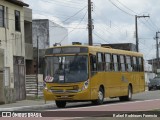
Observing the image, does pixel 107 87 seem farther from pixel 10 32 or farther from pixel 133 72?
pixel 10 32

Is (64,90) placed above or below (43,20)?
below

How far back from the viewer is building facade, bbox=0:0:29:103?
3500cm

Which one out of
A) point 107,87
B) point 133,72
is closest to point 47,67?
point 107,87

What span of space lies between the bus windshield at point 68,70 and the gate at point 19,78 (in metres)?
10.4

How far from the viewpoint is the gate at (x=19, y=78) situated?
36.8m

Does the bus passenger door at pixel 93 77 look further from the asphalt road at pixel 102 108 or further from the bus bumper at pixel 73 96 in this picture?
the asphalt road at pixel 102 108

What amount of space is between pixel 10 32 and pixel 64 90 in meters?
11.6

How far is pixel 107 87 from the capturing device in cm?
2878

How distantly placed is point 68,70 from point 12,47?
11.1 metres

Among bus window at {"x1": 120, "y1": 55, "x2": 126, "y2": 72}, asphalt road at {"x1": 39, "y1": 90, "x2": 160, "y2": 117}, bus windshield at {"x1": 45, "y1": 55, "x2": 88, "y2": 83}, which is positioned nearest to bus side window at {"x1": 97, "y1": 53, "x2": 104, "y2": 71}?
bus windshield at {"x1": 45, "y1": 55, "x2": 88, "y2": 83}

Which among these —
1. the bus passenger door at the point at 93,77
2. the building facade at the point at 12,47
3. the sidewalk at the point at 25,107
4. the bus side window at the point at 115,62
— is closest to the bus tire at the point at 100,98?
the bus passenger door at the point at 93,77

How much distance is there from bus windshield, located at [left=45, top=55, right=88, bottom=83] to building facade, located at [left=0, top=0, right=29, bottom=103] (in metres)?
7.47

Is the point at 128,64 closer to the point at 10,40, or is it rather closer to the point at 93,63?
the point at 93,63

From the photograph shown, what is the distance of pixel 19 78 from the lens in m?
37.6
